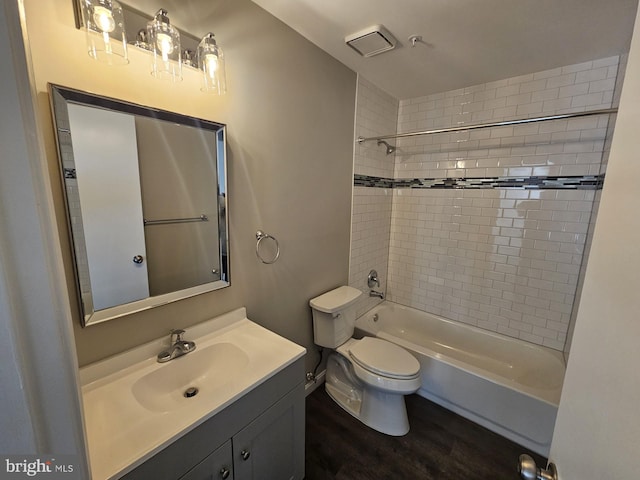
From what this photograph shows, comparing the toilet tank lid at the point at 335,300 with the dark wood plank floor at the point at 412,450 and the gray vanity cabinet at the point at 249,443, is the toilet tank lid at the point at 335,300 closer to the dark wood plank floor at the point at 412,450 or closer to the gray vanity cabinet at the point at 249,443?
the gray vanity cabinet at the point at 249,443

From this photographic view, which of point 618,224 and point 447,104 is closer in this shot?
point 618,224

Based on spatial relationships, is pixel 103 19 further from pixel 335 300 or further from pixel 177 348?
pixel 335 300

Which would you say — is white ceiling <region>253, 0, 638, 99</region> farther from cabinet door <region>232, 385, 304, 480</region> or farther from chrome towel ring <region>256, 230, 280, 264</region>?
cabinet door <region>232, 385, 304, 480</region>

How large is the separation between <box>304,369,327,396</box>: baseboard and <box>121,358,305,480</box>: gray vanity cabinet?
667mm

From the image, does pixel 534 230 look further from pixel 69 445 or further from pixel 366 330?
pixel 69 445

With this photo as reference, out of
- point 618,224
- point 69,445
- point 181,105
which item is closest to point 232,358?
point 69,445

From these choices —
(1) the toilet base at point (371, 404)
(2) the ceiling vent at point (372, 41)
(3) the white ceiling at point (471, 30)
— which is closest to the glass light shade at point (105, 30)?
(3) the white ceiling at point (471, 30)

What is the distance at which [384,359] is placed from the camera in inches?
72.3

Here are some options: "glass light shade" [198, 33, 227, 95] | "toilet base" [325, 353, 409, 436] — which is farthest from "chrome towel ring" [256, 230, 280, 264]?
"toilet base" [325, 353, 409, 436]

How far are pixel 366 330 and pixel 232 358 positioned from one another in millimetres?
1284

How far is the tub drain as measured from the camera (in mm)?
1182

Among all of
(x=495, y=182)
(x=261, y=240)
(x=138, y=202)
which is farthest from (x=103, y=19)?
(x=495, y=182)

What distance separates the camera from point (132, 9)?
1.01m

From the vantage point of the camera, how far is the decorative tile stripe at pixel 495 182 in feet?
6.19
